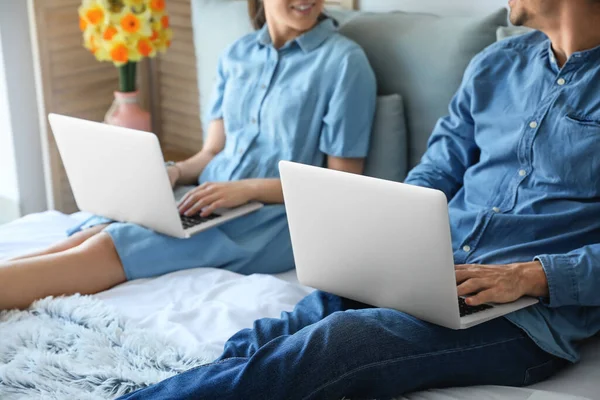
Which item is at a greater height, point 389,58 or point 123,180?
point 389,58

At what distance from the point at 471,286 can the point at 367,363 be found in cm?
21

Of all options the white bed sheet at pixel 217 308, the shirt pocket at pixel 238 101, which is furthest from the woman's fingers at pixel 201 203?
the shirt pocket at pixel 238 101

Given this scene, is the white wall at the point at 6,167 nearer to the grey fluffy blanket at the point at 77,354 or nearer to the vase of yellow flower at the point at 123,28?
the vase of yellow flower at the point at 123,28

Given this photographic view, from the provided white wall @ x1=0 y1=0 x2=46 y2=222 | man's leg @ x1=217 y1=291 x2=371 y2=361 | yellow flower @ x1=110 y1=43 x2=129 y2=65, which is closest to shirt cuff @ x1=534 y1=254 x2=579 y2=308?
man's leg @ x1=217 y1=291 x2=371 y2=361

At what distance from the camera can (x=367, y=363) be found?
1369 millimetres

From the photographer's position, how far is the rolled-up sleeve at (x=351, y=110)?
2.03 meters

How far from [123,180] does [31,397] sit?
1.86 ft

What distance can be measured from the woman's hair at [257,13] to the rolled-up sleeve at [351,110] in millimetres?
377

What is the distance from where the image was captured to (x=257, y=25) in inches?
92.2

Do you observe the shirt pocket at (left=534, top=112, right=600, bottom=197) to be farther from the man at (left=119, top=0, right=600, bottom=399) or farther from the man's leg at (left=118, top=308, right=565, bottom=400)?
the man's leg at (left=118, top=308, right=565, bottom=400)

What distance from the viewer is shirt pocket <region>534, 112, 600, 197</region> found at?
1521 mm

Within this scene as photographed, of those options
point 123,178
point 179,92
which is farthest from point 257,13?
point 179,92

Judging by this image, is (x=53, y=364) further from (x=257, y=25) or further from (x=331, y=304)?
(x=257, y=25)

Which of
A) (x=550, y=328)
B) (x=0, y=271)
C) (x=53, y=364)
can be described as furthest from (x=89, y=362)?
(x=550, y=328)
